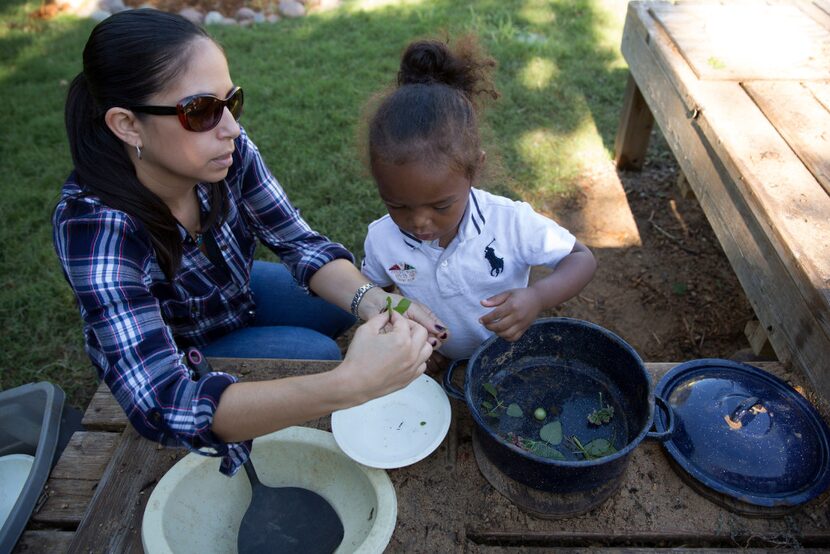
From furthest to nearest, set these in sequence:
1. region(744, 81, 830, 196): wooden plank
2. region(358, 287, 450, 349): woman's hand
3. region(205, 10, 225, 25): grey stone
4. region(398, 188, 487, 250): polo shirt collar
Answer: region(205, 10, 225, 25): grey stone < region(744, 81, 830, 196): wooden plank < region(398, 188, 487, 250): polo shirt collar < region(358, 287, 450, 349): woman's hand

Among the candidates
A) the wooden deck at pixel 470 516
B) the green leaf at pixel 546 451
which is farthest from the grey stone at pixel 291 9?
the green leaf at pixel 546 451

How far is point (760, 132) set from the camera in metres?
2.04

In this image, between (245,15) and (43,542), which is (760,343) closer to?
(43,542)

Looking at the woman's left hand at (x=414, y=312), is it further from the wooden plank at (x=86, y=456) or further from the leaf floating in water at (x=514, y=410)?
the wooden plank at (x=86, y=456)

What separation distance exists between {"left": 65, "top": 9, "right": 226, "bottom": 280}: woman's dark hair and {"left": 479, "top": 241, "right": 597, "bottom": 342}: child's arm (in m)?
0.84

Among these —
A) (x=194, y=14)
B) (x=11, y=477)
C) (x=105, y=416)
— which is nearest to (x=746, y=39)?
(x=105, y=416)

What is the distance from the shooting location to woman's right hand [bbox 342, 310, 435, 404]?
122 centimetres

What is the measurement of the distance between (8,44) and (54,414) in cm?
478

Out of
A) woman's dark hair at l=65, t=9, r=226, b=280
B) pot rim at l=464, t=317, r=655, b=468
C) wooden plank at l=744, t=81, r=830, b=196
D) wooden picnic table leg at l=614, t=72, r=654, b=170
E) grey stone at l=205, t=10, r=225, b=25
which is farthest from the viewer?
grey stone at l=205, t=10, r=225, b=25

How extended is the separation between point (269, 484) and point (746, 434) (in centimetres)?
116

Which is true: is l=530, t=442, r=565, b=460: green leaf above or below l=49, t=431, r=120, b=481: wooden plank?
above

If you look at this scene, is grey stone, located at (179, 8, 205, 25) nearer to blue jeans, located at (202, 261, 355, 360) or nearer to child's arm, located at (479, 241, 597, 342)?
blue jeans, located at (202, 261, 355, 360)

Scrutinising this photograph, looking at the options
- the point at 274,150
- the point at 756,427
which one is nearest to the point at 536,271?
the point at 756,427

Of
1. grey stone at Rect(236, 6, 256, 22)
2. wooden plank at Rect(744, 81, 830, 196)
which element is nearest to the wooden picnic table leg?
wooden plank at Rect(744, 81, 830, 196)
